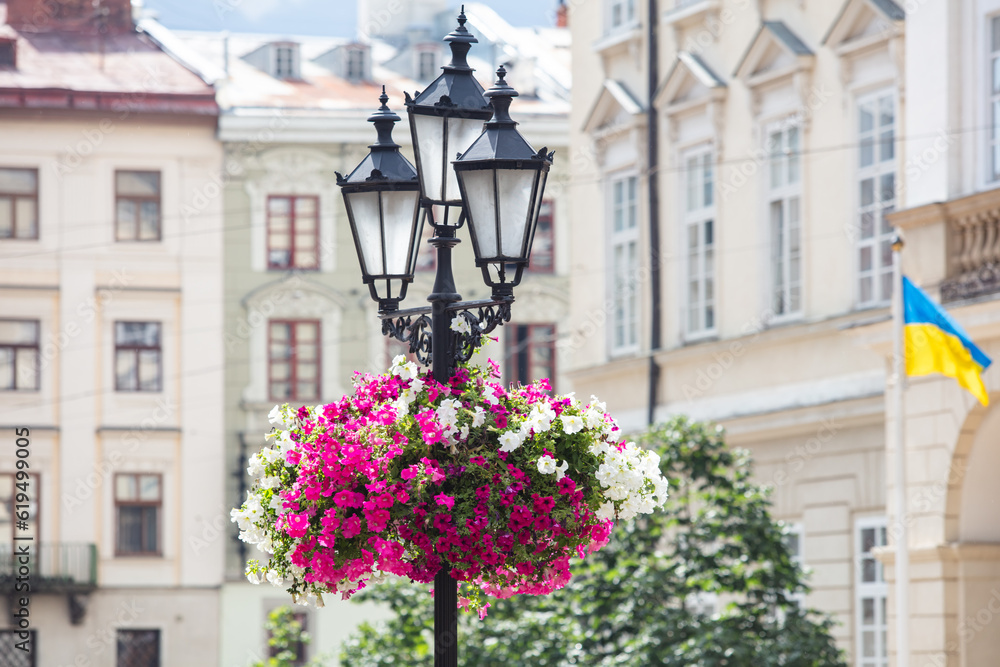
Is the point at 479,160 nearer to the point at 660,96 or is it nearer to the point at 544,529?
the point at 544,529

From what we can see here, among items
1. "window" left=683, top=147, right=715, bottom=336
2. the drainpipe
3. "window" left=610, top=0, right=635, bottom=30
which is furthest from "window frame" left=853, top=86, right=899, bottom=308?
"window" left=610, top=0, right=635, bottom=30

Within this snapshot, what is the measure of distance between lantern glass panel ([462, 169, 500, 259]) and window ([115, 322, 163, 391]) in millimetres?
29968

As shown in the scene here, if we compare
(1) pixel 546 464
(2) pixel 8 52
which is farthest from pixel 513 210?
(2) pixel 8 52

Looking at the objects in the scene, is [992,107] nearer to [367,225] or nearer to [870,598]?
[870,598]

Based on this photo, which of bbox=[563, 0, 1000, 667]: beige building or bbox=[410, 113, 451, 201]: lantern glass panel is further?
bbox=[563, 0, 1000, 667]: beige building

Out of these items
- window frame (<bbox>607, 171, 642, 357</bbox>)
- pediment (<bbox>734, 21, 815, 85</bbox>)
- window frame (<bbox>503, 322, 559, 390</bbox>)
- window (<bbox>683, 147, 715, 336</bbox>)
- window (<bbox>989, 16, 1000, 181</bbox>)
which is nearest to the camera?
window (<bbox>989, 16, 1000, 181</bbox>)

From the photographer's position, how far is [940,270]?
1374 cm

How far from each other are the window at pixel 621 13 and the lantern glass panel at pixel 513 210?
15.1 m

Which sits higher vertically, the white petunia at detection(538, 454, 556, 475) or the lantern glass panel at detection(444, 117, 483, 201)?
the lantern glass panel at detection(444, 117, 483, 201)

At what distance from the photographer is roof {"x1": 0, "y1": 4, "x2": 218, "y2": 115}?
117ft

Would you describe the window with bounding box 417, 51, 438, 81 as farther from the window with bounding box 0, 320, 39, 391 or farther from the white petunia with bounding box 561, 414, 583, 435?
the white petunia with bounding box 561, 414, 583, 435

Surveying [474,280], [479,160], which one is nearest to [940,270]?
[479,160]

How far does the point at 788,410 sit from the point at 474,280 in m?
20.4

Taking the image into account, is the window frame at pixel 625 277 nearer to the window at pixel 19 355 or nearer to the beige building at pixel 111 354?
the beige building at pixel 111 354
